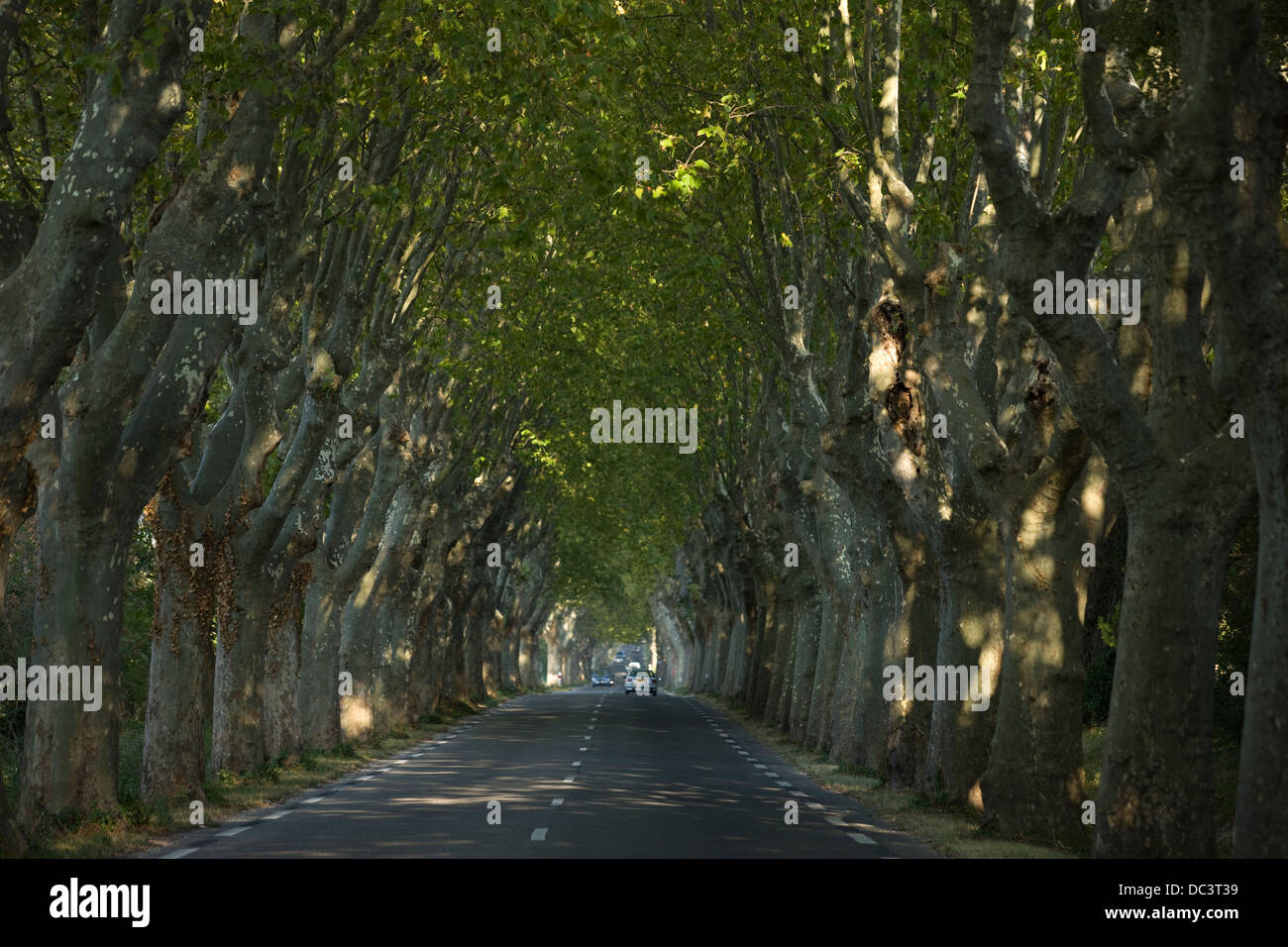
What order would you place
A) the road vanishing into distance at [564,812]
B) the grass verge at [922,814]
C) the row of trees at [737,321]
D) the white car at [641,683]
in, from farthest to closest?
the white car at [641,683], the grass verge at [922,814], the road vanishing into distance at [564,812], the row of trees at [737,321]

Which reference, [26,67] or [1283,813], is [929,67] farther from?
[1283,813]

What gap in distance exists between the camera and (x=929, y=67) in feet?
62.3

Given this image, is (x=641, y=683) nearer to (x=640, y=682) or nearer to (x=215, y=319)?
(x=640, y=682)

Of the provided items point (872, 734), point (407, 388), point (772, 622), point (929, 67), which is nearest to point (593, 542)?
point (772, 622)

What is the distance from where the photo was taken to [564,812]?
16672mm

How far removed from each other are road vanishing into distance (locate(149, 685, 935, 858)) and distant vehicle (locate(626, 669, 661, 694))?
2302 inches

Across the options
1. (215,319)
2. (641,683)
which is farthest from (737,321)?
(641,683)

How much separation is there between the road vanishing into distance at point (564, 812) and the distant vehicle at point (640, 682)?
58464 millimetres

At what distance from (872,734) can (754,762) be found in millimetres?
2799

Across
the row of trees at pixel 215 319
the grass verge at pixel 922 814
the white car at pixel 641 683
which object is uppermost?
the row of trees at pixel 215 319

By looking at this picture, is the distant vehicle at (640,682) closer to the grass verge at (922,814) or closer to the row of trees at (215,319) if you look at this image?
the row of trees at (215,319)

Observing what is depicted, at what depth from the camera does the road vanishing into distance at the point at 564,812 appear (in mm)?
13492

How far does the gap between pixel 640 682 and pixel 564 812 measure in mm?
72859

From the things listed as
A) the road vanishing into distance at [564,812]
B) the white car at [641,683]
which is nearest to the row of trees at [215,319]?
the road vanishing into distance at [564,812]
